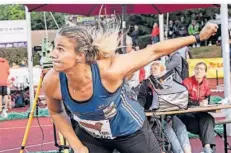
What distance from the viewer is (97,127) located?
3428 millimetres

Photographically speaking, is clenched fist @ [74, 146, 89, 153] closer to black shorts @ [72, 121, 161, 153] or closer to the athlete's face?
black shorts @ [72, 121, 161, 153]

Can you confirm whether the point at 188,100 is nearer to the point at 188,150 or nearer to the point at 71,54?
the point at 188,150

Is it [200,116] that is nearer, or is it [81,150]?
[81,150]

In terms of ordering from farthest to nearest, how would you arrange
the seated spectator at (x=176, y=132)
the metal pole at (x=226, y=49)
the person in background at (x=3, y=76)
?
the person in background at (x=3, y=76), the metal pole at (x=226, y=49), the seated spectator at (x=176, y=132)

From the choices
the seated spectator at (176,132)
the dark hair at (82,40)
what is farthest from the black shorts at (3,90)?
the dark hair at (82,40)

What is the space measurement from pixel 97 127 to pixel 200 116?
3413mm

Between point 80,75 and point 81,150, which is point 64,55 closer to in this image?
point 80,75

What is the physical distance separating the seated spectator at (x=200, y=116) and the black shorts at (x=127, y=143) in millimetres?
3039

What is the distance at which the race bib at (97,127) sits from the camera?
3.40 metres

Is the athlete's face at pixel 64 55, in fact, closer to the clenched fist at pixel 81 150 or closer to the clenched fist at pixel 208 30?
the clenched fist at pixel 81 150

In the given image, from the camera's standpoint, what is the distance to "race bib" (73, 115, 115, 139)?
134 inches

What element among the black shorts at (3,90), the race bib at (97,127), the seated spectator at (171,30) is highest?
the seated spectator at (171,30)

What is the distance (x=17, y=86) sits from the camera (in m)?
16.9

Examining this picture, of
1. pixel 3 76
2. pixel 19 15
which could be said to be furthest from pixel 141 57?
pixel 19 15
